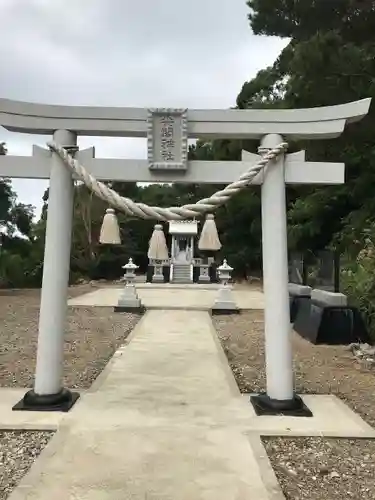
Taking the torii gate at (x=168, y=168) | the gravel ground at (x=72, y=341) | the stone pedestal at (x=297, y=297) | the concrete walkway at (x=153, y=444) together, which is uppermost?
the torii gate at (x=168, y=168)

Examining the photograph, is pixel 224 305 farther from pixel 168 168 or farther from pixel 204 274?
pixel 204 274

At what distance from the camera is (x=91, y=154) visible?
4.29 m

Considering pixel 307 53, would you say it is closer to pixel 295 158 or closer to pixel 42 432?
pixel 295 158

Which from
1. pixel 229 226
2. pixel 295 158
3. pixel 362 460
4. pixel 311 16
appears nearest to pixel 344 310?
pixel 295 158

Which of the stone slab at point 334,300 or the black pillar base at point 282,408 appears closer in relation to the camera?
the black pillar base at point 282,408

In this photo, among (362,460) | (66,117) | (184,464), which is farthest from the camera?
(66,117)

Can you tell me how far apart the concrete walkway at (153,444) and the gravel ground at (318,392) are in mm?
233

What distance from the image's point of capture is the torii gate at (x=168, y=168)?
4.18 metres

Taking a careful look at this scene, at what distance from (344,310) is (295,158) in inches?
174

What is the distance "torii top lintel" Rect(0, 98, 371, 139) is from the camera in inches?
166

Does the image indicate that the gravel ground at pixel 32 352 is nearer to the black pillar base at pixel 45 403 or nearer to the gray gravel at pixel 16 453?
the gray gravel at pixel 16 453

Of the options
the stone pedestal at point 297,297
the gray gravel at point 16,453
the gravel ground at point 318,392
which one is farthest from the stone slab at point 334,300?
the gray gravel at point 16,453

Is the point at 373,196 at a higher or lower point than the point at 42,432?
higher

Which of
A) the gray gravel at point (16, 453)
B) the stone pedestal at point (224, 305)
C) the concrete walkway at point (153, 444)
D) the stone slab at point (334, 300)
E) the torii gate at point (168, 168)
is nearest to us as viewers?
the concrete walkway at point (153, 444)
